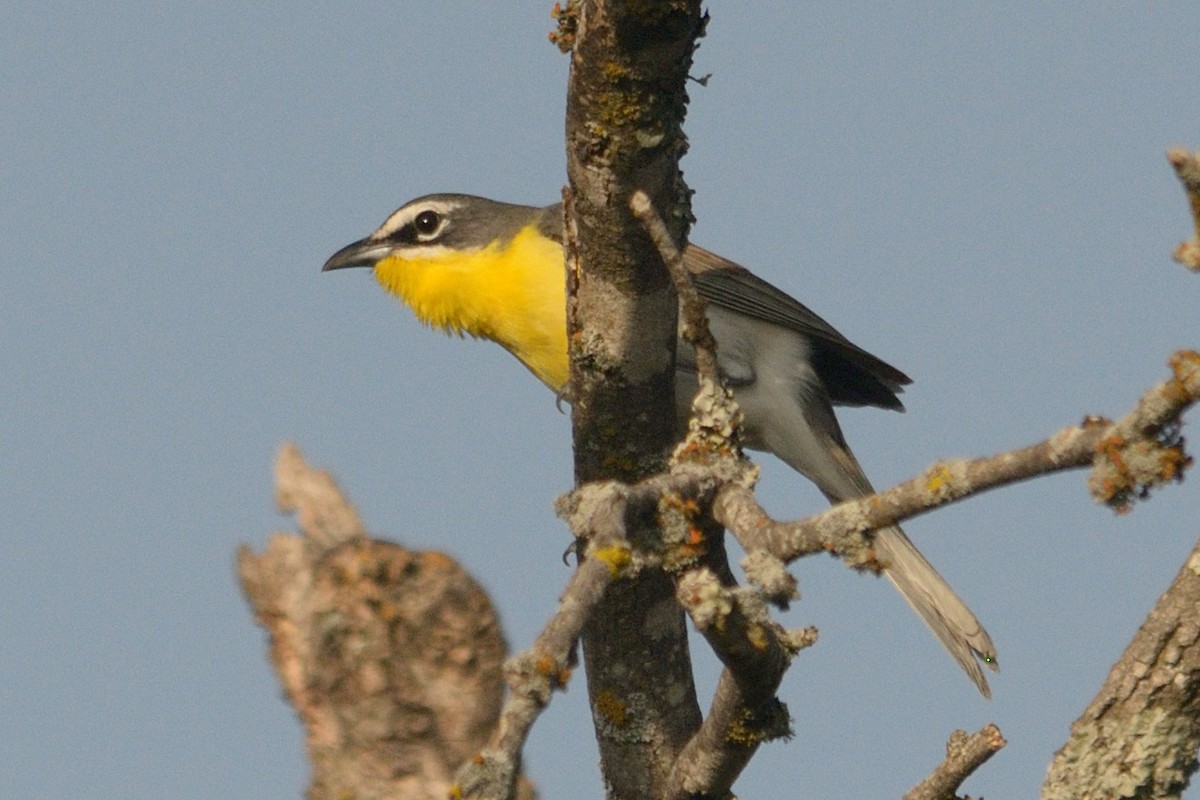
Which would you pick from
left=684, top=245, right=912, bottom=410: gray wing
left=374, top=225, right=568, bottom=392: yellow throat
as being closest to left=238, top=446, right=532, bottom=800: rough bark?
left=374, top=225, right=568, bottom=392: yellow throat

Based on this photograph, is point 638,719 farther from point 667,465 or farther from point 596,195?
point 596,195

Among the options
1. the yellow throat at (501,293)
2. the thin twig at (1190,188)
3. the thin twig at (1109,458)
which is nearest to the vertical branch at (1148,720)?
the thin twig at (1109,458)

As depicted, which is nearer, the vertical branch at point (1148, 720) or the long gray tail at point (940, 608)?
the vertical branch at point (1148, 720)

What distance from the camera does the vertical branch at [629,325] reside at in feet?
15.1

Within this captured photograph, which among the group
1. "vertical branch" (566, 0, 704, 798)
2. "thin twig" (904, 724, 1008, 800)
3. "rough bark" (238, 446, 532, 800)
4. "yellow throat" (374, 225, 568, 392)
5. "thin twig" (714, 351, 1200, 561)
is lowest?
"rough bark" (238, 446, 532, 800)

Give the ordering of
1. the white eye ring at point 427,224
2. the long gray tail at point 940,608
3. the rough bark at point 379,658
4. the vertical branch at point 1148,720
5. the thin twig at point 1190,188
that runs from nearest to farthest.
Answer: the rough bark at point 379,658
the thin twig at point 1190,188
the vertical branch at point 1148,720
the long gray tail at point 940,608
the white eye ring at point 427,224

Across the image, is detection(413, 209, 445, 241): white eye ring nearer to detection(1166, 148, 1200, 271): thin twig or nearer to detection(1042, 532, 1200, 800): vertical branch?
detection(1042, 532, 1200, 800): vertical branch

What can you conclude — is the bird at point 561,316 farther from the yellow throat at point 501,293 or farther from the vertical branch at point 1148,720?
the vertical branch at point 1148,720

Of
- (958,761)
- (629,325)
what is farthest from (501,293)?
(958,761)

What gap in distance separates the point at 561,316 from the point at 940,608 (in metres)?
2.25

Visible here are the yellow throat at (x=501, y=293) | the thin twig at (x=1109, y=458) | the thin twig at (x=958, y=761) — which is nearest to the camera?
the thin twig at (x=1109, y=458)

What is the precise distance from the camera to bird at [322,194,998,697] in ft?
26.2

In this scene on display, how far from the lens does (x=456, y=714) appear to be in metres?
2.91

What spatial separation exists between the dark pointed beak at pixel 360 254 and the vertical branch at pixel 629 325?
3.50 m
